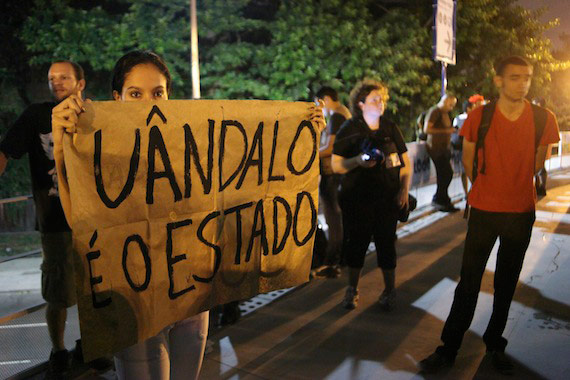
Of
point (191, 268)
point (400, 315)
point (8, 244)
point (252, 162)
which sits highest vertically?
point (252, 162)

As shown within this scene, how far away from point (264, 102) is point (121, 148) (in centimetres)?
74

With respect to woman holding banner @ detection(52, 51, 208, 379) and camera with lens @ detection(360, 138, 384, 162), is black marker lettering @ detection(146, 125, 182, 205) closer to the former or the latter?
woman holding banner @ detection(52, 51, 208, 379)

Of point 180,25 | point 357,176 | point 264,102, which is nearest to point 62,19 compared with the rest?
point 180,25

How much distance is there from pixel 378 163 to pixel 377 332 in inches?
50.3

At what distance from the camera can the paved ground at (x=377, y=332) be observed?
144 inches

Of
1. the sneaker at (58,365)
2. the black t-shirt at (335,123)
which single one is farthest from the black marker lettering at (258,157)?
the black t-shirt at (335,123)

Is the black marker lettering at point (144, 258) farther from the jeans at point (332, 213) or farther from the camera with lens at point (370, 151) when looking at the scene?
the jeans at point (332, 213)

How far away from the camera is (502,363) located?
3574mm

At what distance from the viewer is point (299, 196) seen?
2.78 meters

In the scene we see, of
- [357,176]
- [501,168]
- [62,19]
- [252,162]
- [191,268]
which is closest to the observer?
[191,268]

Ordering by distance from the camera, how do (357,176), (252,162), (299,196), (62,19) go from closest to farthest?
(252,162) → (299,196) → (357,176) → (62,19)

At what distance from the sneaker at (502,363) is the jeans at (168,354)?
80.9 inches

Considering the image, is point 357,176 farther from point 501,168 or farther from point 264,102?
point 264,102

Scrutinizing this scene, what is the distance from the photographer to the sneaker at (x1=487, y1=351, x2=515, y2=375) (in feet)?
11.6
